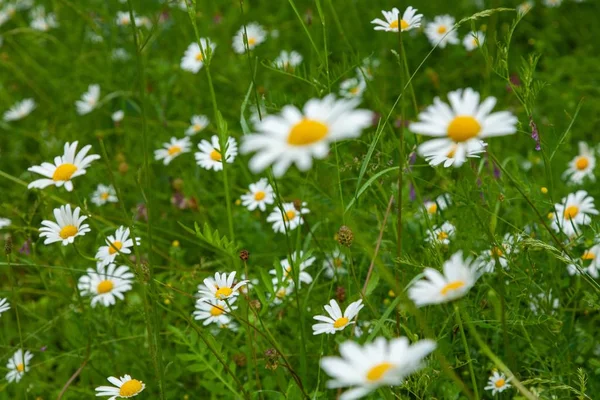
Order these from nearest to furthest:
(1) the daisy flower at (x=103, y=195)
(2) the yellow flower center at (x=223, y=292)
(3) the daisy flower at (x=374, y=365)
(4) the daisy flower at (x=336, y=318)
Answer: (3) the daisy flower at (x=374, y=365)
(4) the daisy flower at (x=336, y=318)
(2) the yellow flower center at (x=223, y=292)
(1) the daisy flower at (x=103, y=195)

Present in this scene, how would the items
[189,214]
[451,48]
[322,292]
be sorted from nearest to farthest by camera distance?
1. [322,292]
2. [189,214]
3. [451,48]

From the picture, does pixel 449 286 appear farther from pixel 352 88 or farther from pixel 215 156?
pixel 352 88

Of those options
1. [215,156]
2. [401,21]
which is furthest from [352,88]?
[401,21]

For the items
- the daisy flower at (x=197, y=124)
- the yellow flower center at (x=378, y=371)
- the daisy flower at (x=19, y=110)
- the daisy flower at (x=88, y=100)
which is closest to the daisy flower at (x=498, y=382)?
the yellow flower center at (x=378, y=371)

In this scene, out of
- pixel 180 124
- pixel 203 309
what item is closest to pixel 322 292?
pixel 203 309

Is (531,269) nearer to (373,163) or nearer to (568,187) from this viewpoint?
(373,163)

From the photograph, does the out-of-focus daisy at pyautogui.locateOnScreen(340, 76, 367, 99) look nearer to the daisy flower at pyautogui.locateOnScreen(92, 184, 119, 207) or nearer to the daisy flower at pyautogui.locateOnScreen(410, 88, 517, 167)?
the daisy flower at pyautogui.locateOnScreen(92, 184, 119, 207)

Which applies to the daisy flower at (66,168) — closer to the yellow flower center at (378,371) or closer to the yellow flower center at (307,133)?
the yellow flower center at (307,133)
